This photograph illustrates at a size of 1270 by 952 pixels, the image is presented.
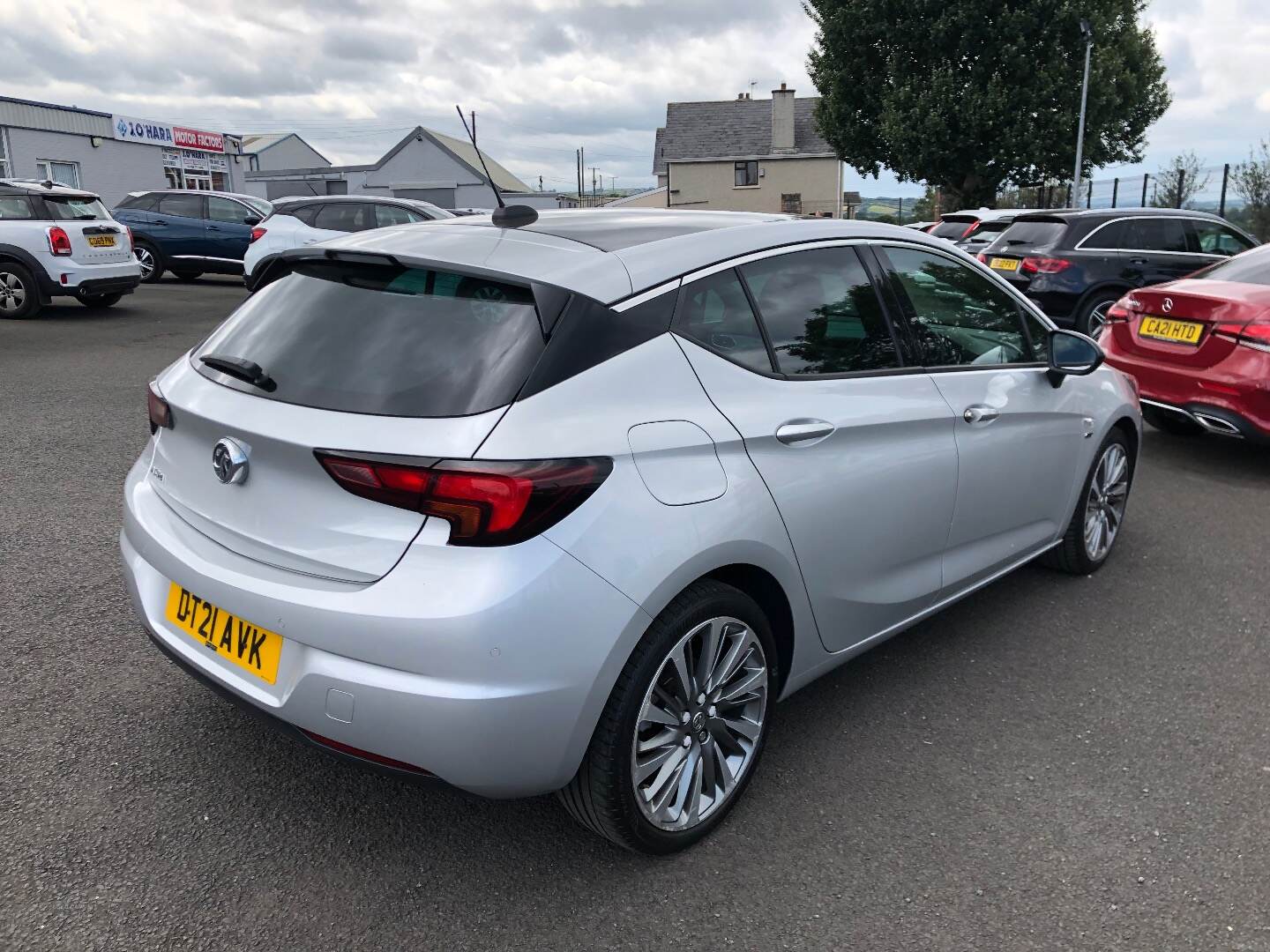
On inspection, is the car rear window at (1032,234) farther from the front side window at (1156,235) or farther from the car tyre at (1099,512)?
the car tyre at (1099,512)

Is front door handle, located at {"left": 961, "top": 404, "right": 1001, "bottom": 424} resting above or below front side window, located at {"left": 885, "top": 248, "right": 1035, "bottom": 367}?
below

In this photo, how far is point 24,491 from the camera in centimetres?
553

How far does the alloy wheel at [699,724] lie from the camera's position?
8.24ft

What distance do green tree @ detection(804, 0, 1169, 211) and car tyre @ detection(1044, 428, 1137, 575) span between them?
2508cm

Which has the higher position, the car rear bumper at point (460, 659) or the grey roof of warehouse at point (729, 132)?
the grey roof of warehouse at point (729, 132)

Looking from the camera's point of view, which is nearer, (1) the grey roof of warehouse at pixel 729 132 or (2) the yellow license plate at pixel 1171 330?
(2) the yellow license plate at pixel 1171 330

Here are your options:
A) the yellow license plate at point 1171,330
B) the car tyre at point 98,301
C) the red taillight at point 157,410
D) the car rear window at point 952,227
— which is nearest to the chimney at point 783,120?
the car rear window at point 952,227

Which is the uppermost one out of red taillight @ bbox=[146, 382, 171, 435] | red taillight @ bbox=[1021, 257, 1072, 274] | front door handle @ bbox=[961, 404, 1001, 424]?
red taillight @ bbox=[146, 382, 171, 435]

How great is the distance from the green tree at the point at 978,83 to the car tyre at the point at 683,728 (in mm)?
27589

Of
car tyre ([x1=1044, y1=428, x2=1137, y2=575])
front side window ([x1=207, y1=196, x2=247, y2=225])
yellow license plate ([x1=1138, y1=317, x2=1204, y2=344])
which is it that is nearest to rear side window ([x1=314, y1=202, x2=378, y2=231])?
front side window ([x1=207, y1=196, x2=247, y2=225])

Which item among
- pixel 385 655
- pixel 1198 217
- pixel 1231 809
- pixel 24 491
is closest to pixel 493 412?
pixel 385 655

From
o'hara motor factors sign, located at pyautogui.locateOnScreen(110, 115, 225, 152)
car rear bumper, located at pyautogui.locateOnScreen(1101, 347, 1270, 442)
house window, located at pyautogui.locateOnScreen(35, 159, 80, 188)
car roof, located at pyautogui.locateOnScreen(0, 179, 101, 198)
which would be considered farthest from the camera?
o'hara motor factors sign, located at pyautogui.locateOnScreen(110, 115, 225, 152)

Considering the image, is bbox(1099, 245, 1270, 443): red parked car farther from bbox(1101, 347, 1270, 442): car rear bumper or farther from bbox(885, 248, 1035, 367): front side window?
bbox(885, 248, 1035, 367): front side window

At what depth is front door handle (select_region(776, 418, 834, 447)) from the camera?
2729mm
